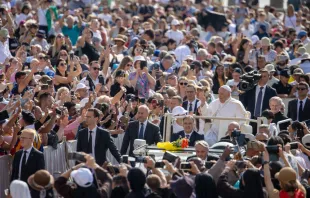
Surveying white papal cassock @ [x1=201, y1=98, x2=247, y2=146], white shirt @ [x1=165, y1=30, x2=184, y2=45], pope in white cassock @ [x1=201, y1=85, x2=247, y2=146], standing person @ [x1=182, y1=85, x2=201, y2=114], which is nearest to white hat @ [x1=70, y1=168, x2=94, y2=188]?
white papal cassock @ [x1=201, y1=98, x2=247, y2=146]

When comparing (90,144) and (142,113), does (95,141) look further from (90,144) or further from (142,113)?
(142,113)

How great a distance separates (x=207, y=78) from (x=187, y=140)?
576 cm

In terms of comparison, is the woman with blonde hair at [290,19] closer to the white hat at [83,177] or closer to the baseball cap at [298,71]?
the baseball cap at [298,71]

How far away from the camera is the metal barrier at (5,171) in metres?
16.0

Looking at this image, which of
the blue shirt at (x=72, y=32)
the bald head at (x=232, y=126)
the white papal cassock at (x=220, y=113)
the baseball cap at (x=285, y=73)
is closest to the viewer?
the bald head at (x=232, y=126)

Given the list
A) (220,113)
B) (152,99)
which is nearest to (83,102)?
(152,99)

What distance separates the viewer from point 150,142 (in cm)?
1888

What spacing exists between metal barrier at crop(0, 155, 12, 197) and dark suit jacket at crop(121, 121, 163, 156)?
292 cm

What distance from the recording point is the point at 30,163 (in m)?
15.7

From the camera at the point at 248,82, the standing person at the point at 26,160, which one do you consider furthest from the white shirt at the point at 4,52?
the standing person at the point at 26,160

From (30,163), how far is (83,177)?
1.89 metres

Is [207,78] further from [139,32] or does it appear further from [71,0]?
[71,0]

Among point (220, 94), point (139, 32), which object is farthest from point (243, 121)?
point (139, 32)

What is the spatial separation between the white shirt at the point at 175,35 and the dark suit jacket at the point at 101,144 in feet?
40.5
